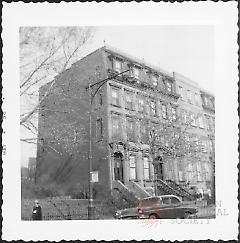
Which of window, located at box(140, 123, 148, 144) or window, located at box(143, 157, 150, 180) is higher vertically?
window, located at box(140, 123, 148, 144)

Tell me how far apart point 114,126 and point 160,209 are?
953 mm

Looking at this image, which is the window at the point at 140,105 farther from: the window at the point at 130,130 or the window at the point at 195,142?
the window at the point at 195,142

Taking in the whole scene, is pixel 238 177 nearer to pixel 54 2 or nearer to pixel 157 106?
pixel 157 106

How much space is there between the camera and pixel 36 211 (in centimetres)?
487

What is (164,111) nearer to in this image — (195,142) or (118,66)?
(195,142)

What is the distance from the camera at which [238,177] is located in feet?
16.1

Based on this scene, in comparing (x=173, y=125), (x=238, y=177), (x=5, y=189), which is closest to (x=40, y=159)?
(x=5, y=189)

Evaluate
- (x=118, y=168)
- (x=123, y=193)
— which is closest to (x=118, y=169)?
(x=118, y=168)

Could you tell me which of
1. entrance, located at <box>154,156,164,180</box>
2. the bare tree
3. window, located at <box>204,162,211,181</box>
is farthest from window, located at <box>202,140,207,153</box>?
the bare tree

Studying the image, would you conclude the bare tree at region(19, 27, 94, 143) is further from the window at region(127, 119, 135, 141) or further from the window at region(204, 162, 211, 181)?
the window at region(204, 162, 211, 181)

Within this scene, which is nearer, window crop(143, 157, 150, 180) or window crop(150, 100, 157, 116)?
window crop(143, 157, 150, 180)

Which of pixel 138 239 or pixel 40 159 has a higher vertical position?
pixel 40 159

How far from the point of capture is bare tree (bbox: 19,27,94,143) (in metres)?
4.94

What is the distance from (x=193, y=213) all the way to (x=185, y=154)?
0.61 metres
